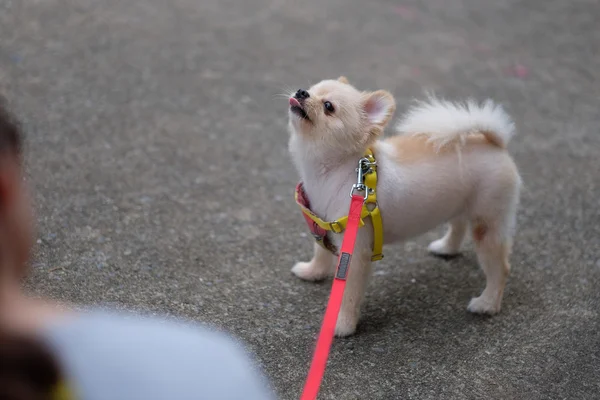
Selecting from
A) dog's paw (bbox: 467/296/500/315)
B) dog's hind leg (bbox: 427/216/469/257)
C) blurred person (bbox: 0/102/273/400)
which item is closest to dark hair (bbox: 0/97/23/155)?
blurred person (bbox: 0/102/273/400)

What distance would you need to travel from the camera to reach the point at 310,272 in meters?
3.38

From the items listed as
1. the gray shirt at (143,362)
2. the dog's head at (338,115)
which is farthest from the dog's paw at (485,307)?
the gray shirt at (143,362)

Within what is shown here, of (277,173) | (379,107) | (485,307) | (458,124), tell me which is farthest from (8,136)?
(277,173)

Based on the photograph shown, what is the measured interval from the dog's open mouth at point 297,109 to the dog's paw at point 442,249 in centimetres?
136

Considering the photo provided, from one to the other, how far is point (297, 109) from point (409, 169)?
612 mm

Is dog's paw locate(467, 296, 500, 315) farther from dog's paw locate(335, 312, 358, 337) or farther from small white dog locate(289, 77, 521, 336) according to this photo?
dog's paw locate(335, 312, 358, 337)

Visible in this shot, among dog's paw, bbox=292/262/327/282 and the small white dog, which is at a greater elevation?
the small white dog

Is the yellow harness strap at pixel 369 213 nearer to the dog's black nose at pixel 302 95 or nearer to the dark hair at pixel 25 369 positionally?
the dog's black nose at pixel 302 95

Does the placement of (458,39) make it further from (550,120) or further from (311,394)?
(311,394)

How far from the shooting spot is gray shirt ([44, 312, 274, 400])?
3.32 feet

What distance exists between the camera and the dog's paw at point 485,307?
3223mm

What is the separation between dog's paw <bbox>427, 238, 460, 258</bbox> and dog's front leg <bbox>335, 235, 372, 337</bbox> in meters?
0.88

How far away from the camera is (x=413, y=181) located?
2.95 metres

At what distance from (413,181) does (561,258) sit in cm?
131
